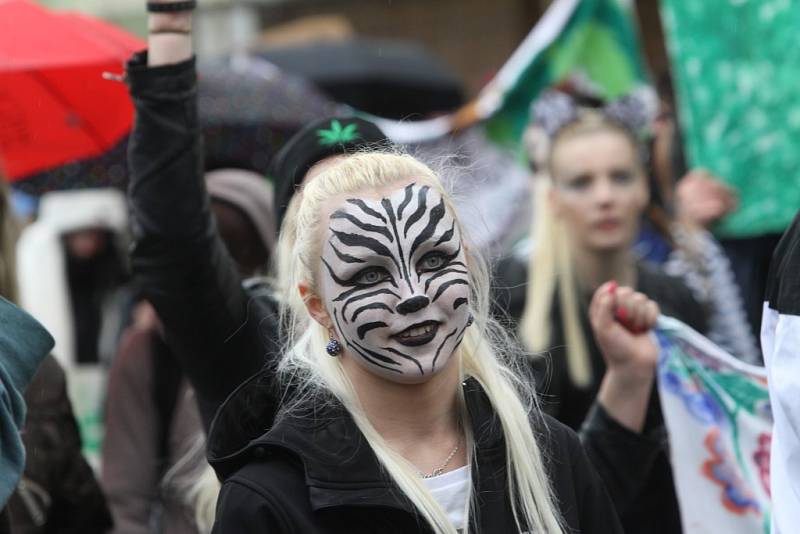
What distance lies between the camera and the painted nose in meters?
2.52

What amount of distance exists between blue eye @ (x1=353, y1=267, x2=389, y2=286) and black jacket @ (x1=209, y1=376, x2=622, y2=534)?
0.25 meters

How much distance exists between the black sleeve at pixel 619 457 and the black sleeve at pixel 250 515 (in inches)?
49.1

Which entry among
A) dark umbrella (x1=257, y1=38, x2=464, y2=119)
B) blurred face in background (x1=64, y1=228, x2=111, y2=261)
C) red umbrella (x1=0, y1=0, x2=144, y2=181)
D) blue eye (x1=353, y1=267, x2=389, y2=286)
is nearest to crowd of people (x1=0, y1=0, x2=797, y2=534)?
blue eye (x1=353, y1=267, x2=389, y2=286)

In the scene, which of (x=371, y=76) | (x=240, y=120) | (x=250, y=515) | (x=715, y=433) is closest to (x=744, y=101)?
(x=715, y=433)

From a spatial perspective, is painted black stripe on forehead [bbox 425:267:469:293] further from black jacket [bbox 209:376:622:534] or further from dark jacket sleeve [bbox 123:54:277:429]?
dark jacket sleeve [bbox 123:54:277:429]

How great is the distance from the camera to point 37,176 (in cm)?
502

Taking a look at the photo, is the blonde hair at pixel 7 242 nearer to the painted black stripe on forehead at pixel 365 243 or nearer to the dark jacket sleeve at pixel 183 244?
the dark jacket sleeve at pixel 183 244

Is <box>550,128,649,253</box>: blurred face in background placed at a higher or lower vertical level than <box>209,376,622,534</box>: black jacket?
higher

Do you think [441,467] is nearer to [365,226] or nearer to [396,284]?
[396,284]

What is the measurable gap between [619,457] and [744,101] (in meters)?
2.11

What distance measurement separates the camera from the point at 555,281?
4.54 m

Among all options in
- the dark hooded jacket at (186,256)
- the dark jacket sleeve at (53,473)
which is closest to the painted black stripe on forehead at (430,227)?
the dark hooded jacket at (186,256)

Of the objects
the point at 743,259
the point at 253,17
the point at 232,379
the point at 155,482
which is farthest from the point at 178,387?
the point at 253,17

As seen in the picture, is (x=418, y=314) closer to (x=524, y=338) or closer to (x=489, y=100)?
(x=524, y=338)
